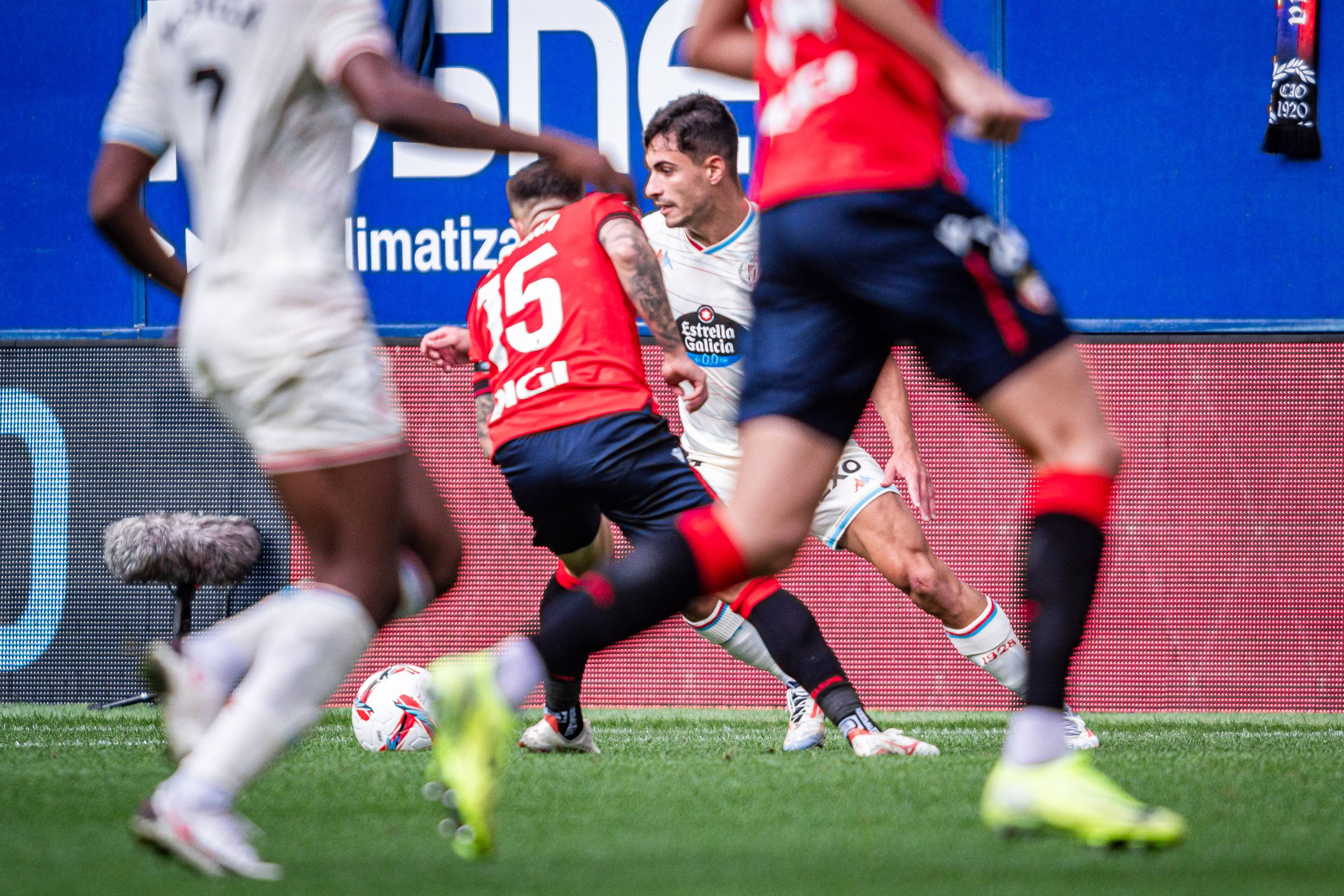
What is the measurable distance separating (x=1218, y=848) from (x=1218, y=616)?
4455mm

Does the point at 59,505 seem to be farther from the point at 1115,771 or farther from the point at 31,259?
the point at 1115,771

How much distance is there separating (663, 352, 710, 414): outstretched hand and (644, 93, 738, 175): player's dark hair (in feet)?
3.61

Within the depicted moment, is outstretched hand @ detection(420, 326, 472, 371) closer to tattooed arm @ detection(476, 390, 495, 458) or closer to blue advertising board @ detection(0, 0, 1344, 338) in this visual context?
tattooed arm @ detection(476, 390, 495, 458)

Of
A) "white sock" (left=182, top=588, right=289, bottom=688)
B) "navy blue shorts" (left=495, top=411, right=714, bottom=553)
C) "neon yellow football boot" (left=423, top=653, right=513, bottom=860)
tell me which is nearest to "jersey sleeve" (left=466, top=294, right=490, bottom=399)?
"navy blue shorts" (left=495, top=411, right=714, bottom=553)

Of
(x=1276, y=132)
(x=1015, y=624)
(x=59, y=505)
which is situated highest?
(x=1276, y=132)

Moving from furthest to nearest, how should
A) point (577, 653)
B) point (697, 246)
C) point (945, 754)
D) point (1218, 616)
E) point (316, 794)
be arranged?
point (1218, 616) → point (697, 246) → point (945, 754) → point (316, 794) → point (577, 653)

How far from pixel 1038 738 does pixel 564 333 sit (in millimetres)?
2526

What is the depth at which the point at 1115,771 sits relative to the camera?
4.40m

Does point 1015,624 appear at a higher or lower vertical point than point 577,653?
lower

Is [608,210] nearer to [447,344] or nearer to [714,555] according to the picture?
[447,344]

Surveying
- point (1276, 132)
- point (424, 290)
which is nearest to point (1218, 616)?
point (1276, 132)

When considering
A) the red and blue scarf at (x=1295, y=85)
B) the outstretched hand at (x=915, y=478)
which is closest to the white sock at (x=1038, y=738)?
the outstretched hand at (x=915, y=478)

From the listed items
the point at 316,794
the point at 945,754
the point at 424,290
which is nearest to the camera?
the point at 316,794

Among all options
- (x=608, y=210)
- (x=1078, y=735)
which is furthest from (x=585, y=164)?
(x=1078, y=735)
